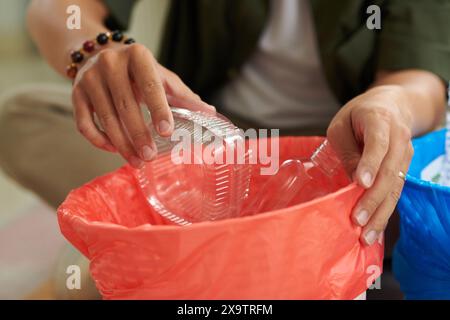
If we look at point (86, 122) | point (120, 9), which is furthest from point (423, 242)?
point (120, 9)

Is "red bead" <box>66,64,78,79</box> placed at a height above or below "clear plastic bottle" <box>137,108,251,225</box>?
above

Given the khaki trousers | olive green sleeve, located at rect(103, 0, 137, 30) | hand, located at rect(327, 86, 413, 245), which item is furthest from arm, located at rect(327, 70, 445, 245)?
the khaki trousers

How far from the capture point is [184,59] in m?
0.84

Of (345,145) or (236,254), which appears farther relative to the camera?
(345,145)

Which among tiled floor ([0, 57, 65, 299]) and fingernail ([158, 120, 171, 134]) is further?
tiled floor ([0, 57, 65, 299])

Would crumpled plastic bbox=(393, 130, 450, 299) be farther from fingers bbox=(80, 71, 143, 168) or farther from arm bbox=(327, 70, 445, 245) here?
fingers bbox=(80, 71, 143, 168)

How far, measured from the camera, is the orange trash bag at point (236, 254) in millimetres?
432

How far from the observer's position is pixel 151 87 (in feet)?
1.67

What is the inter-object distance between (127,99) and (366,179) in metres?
0.20

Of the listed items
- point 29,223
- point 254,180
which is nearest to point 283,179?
point 254,180

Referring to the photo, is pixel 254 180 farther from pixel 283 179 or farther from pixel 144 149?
pixel 144 149

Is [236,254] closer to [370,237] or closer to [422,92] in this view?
[370,237]

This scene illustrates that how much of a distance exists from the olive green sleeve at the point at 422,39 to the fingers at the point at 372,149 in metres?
0.24

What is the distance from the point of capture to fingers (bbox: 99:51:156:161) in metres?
0.53
